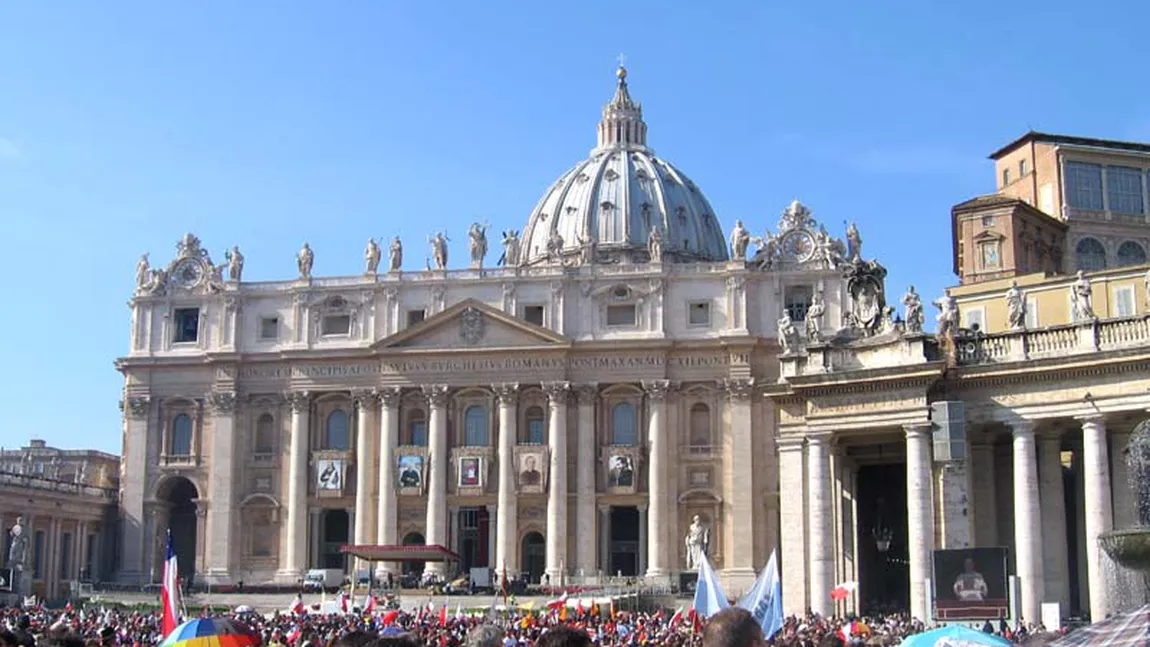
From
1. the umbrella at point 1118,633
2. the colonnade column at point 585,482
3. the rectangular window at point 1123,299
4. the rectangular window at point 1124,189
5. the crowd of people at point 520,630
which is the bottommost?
the crowd of people at point 520,630

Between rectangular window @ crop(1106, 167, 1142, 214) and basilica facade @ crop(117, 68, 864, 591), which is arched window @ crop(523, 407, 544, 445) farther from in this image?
rectangular window @ crop(1106, 167, 1142, 214)

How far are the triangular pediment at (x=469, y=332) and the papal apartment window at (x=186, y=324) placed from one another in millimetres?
12605

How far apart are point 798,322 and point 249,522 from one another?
1328 inches

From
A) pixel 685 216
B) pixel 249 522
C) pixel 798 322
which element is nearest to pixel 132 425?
pixel 249 522

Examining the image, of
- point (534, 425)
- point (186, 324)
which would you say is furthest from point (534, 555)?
point (186, 324)

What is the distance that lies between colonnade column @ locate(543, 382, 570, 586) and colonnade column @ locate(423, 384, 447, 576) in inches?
234

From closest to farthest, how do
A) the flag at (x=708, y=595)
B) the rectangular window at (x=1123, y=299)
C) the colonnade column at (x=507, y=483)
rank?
1. the flag at (x=708, y=595)
2. the rectangular window at (x=1123, y=299)
3. the colonnade column at (x=507, y=483)

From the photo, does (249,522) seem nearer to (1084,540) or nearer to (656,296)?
(656,296)

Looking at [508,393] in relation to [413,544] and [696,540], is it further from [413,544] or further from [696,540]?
[696,540]

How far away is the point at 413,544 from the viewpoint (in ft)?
277

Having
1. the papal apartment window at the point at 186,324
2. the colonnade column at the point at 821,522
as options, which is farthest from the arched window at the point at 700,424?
the colonnade column at the point at 821,522

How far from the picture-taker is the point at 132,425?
3617 inches

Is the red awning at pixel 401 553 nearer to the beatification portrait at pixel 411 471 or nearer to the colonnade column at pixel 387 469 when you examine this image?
the colonnade column at pixel 387 469

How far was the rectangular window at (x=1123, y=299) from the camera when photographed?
49750mm
